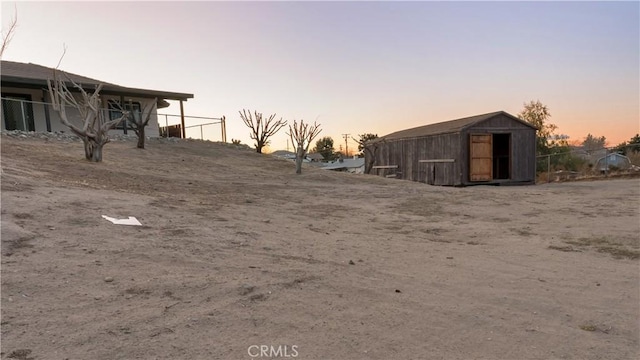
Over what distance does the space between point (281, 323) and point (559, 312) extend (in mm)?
2420

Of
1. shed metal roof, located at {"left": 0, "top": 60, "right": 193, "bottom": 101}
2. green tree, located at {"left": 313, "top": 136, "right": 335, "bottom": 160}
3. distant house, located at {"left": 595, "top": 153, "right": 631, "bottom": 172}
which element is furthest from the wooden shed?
green tree, located at {"left": 313, "top": 136, "right": 335, "bottom": 160}

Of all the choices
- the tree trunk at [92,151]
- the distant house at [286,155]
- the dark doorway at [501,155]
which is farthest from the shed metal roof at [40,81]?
the dark doorway at [501,155]

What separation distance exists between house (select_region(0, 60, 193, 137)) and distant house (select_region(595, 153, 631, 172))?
2650 cm

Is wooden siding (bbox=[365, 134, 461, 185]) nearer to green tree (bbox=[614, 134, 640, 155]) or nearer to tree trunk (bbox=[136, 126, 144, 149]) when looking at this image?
green tree (bbox=[614, 134, 640, 155])

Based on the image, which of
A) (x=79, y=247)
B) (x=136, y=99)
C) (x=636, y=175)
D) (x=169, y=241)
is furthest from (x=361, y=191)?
(x=136, y=99)

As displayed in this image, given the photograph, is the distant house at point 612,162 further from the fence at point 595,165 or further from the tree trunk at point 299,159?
the tree trunk at point 299,159

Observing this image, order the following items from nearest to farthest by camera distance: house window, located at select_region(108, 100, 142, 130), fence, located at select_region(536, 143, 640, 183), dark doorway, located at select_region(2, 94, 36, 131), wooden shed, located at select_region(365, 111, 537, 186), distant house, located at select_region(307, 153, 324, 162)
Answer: dark doorway, located at select_region(2, 94, 36, 131)
wooden shed, located at select_region(365, 111, 537, 186)
fence, located at select_region(536, 143, 640, 183)
house window, located at select_region(108, 100, 142, 130)
distant house, located at select_region(307, 153, 324, 162)

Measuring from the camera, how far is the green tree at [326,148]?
79.4 m

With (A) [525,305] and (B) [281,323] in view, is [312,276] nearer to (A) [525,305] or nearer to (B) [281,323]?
(B) [281,323]

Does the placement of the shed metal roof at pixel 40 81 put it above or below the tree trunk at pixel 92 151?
above

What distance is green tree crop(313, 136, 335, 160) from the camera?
79.4 meters

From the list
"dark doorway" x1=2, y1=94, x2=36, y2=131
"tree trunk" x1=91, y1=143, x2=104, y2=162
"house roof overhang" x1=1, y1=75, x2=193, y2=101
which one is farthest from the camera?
"house roof overhang" x1=1, y1=75, x2=193, y2=101

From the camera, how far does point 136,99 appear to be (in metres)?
24.3

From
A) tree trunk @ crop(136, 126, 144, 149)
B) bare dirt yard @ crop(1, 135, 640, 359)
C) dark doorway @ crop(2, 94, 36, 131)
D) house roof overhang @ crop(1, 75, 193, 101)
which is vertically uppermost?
house roof overhang @ crop(1, 75, 193, 101)
